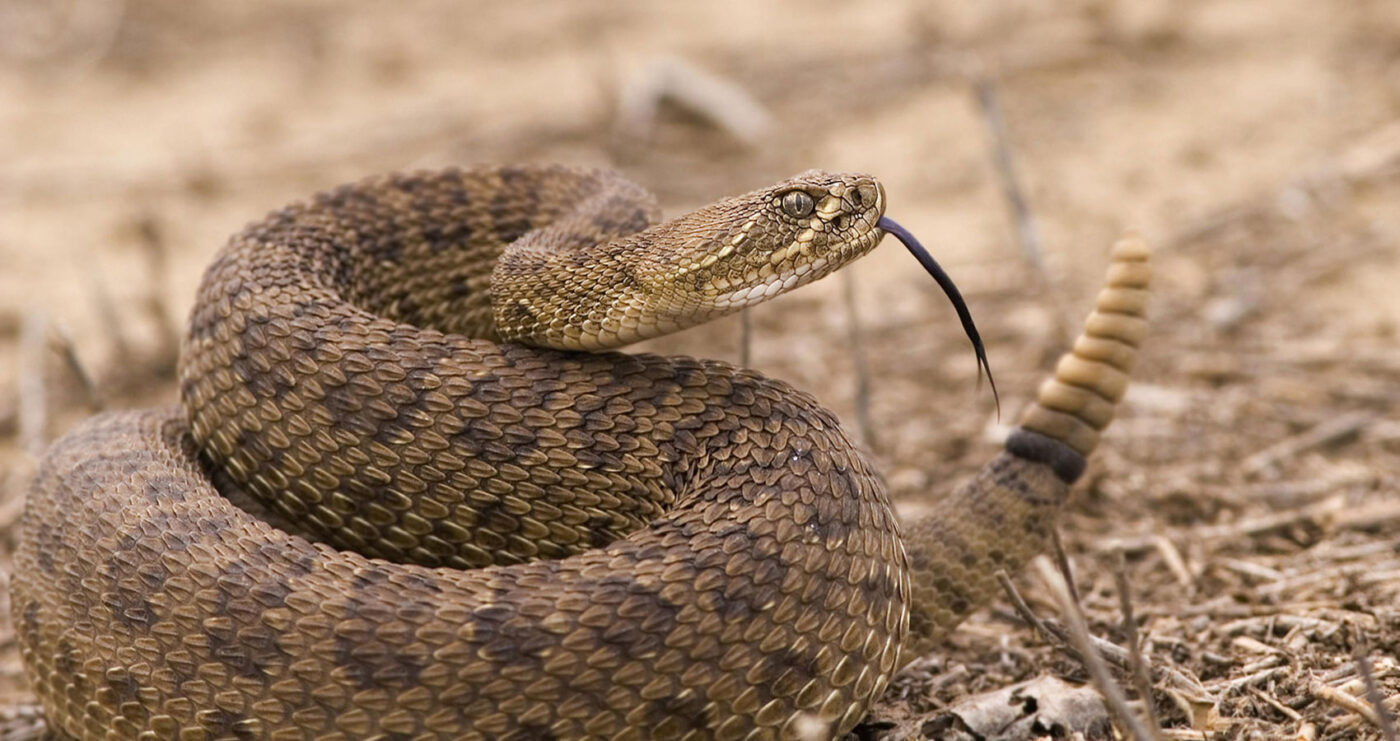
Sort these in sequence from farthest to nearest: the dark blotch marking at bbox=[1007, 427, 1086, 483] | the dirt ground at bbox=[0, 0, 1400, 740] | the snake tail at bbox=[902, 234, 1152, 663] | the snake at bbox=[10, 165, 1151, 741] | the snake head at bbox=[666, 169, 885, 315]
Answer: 1. the dirt ground at bbox=[0, 0, 1400, 740]
2. the dark blotch marking at bbox=[1007, 427, 1086, 483]
3. the snake tail at bbox=[902, 234, 1152, 663]
4. the snake head at bbox=[666, 169, 885, 315]
5. the snake at bbox=[10, 165, 1151, 741]

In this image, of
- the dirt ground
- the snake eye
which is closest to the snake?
the snake eye

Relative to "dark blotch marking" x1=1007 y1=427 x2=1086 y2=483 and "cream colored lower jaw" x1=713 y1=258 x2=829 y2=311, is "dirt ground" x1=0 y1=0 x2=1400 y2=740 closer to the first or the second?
"dark blotch marking" x1=1007 y1=427 x2=1086 y2=483

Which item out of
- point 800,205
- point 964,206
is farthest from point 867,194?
point 964,206

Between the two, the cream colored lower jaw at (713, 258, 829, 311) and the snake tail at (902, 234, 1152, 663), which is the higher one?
the cream colored lower jaw at (713, 258, 829, 311)

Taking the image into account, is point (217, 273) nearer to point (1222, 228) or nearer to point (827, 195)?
point (827, 195)

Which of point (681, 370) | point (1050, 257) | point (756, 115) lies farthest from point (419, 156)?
point (681, 370)

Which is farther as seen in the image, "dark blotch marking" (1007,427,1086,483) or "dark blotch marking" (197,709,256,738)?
"dark blotch marking" (1007,427,1086,483)

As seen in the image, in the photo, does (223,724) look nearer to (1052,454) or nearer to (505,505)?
(505,505)
